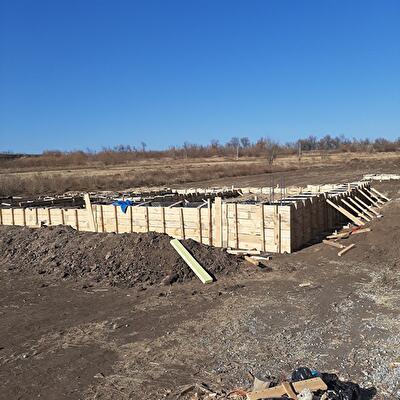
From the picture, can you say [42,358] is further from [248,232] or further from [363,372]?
[248,232]

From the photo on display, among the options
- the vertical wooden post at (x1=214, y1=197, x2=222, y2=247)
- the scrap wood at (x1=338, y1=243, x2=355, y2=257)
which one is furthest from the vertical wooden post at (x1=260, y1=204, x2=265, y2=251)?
the scrap wood at (x1=338, y1=243, x2=355, y2=257)

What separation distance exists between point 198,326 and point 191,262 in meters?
2.89

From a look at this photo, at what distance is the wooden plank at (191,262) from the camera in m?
9.38

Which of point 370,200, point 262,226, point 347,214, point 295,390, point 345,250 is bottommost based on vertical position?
point 345,250

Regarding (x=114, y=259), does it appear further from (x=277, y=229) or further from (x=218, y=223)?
(x=277, y=229)

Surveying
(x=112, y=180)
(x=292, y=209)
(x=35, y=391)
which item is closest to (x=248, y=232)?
(x=292, y=209)

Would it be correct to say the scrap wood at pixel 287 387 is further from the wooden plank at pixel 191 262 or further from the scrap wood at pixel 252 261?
the scrap wood at pixel 252 261

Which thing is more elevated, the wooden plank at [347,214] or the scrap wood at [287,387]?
the wooden plank at [347,214]

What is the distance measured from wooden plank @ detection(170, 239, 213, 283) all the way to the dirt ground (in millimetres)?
167

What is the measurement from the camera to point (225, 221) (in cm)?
1178

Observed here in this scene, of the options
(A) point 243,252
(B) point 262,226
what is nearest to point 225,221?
(B) point 262,226

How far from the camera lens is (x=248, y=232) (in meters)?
11.5

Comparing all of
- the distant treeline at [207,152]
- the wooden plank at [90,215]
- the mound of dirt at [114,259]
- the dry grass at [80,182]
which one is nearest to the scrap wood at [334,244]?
the mound of dirt at [114,259]

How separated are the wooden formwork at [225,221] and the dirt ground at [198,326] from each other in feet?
2.79
